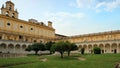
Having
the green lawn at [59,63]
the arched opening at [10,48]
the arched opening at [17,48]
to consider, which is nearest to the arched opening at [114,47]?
the green lawn at [59,63]

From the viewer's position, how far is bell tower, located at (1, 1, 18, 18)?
71.7 metres

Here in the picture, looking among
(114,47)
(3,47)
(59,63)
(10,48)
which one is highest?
(3,47)

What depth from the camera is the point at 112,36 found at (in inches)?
2904

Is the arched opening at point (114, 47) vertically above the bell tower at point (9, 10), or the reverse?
the bell tower at point (9, 10)

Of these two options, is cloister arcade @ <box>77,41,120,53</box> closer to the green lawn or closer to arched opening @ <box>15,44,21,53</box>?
arched opening @ <box>15,44,21,53</box>

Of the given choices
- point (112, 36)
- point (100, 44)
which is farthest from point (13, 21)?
point (112, 36)

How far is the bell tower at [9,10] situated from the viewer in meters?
71.7

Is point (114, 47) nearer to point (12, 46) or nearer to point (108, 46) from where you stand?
point (108, 46)

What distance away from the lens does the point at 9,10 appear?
241 feet

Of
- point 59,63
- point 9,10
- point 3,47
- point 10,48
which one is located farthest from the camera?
point 9,10

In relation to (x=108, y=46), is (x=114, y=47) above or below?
below

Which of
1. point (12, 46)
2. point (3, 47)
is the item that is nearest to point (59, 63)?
point (3, 47)

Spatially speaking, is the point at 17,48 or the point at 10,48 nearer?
the point at 10,48

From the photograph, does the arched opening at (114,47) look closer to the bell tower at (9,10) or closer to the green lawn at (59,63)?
the green lawn at (59,63)
